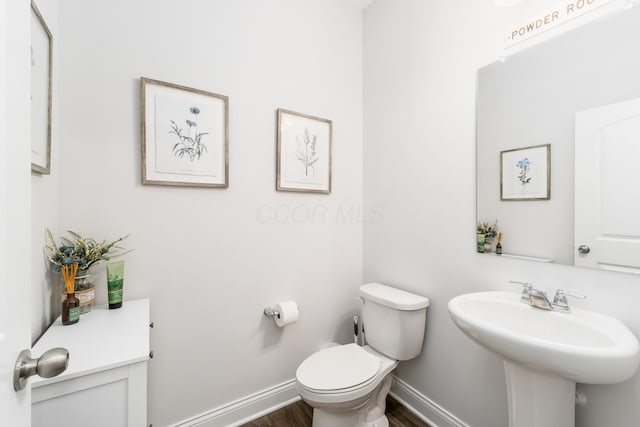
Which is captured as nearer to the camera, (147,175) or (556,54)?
(556,54)

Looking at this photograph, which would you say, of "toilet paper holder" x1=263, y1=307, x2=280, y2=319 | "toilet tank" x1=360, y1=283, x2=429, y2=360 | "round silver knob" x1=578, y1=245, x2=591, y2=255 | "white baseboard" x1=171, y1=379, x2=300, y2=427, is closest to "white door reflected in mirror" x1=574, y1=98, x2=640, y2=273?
"round silver knob" x1=578, y1=245, x2=591, y2=255

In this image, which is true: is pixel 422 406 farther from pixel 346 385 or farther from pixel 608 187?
pixel 608 187

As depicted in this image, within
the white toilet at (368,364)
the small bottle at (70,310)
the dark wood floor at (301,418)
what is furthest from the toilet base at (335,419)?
the small bottle at (70,310)

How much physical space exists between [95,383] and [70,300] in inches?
16.7

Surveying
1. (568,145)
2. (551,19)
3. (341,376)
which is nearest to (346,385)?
(341,376)

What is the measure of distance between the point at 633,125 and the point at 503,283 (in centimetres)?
76

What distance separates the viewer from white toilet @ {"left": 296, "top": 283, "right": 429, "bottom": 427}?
4.18 ft

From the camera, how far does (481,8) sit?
1351 millimetres

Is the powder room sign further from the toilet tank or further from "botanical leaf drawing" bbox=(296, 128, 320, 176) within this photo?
the toilet tank

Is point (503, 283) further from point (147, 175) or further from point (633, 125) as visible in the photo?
point (147, 175)

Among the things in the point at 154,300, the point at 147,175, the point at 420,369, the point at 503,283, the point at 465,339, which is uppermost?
the point at 147,175

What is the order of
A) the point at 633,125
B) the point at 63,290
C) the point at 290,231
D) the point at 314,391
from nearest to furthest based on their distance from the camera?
the point at 633,125 < the point at 63,290 < the point at 314,391 < the point at 290,231

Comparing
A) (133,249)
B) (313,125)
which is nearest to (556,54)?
(313,125)

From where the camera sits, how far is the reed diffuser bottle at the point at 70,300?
102 cm
